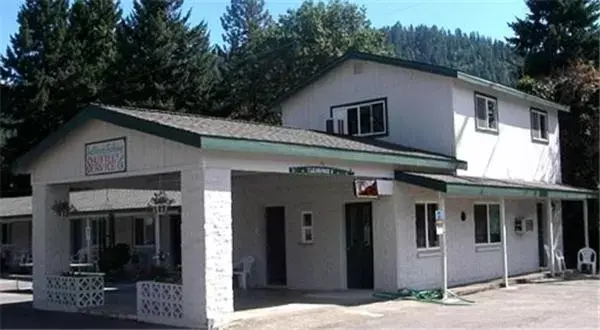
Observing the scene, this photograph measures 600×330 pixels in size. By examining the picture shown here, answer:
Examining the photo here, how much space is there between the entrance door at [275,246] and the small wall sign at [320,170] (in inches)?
186

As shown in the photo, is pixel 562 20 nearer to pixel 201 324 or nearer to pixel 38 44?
pixel 38 44

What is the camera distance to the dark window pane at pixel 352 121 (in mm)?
21609

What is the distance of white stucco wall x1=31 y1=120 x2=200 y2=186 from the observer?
1361 centimetres

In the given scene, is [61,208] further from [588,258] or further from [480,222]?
[588,258]

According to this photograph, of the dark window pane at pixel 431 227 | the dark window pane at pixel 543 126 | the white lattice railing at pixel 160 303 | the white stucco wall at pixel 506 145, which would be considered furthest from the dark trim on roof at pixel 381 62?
the white lattice railing at pixel 160 303

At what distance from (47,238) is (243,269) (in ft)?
17.9

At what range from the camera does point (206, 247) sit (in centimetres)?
1284

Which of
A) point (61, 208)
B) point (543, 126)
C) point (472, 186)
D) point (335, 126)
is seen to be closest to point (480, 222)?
point (472, 186)

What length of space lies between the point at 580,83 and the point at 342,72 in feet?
36.8

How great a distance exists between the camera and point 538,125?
25.2 meters

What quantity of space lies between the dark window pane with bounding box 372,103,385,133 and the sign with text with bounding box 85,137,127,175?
338 inches

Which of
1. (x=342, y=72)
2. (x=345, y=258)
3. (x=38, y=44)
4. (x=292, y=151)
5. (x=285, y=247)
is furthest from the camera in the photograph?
(x=38, y=44)

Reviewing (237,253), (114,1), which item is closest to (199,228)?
(237,253)

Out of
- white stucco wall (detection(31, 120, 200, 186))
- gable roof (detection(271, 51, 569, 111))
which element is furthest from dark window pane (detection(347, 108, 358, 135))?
white stucco wall (detection(31, 120, 200, 186))
